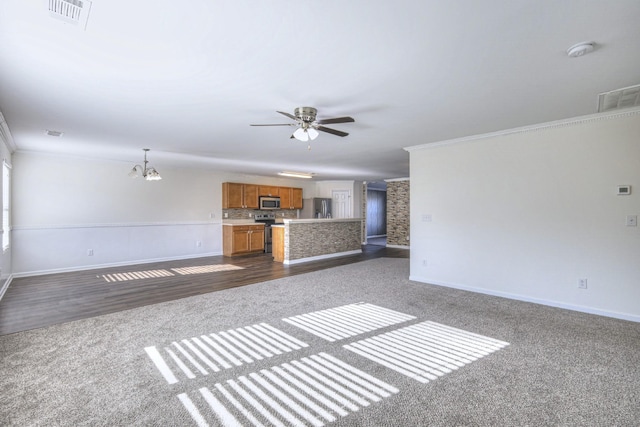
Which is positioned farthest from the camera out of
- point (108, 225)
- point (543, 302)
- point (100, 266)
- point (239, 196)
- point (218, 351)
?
point (239, 196)

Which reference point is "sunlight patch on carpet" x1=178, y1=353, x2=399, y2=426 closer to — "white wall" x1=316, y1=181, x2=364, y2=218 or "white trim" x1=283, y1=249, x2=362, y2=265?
"white trim" x1=283, y1=249, x2=362, y2=265

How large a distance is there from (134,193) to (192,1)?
261 inches

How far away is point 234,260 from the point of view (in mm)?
7801

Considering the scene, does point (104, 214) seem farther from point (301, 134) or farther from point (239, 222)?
point (301, 134)

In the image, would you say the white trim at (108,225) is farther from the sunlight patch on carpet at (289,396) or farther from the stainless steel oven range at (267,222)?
→ the sunlight patch on carpet at (289,396)

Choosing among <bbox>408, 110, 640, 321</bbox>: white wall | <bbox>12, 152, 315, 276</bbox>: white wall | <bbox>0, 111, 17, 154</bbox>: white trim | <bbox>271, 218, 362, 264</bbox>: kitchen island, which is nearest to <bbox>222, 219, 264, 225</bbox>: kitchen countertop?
<bbox>12, 152, 315, 276</bbox>: white wall

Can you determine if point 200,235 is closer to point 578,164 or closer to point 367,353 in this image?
point 367,353

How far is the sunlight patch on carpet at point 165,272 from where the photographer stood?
18.6ft

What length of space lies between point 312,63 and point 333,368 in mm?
2405

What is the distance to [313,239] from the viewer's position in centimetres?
786

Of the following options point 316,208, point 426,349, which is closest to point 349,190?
point 316,208

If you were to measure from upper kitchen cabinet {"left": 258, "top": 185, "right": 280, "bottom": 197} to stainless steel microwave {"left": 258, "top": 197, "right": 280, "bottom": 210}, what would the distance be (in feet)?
0.42

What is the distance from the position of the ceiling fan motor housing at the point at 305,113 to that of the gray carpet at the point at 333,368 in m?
2.25

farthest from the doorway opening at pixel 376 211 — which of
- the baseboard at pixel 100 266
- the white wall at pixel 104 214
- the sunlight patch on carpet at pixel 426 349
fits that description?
the sunlight patch on carpet at pixel 426 349
